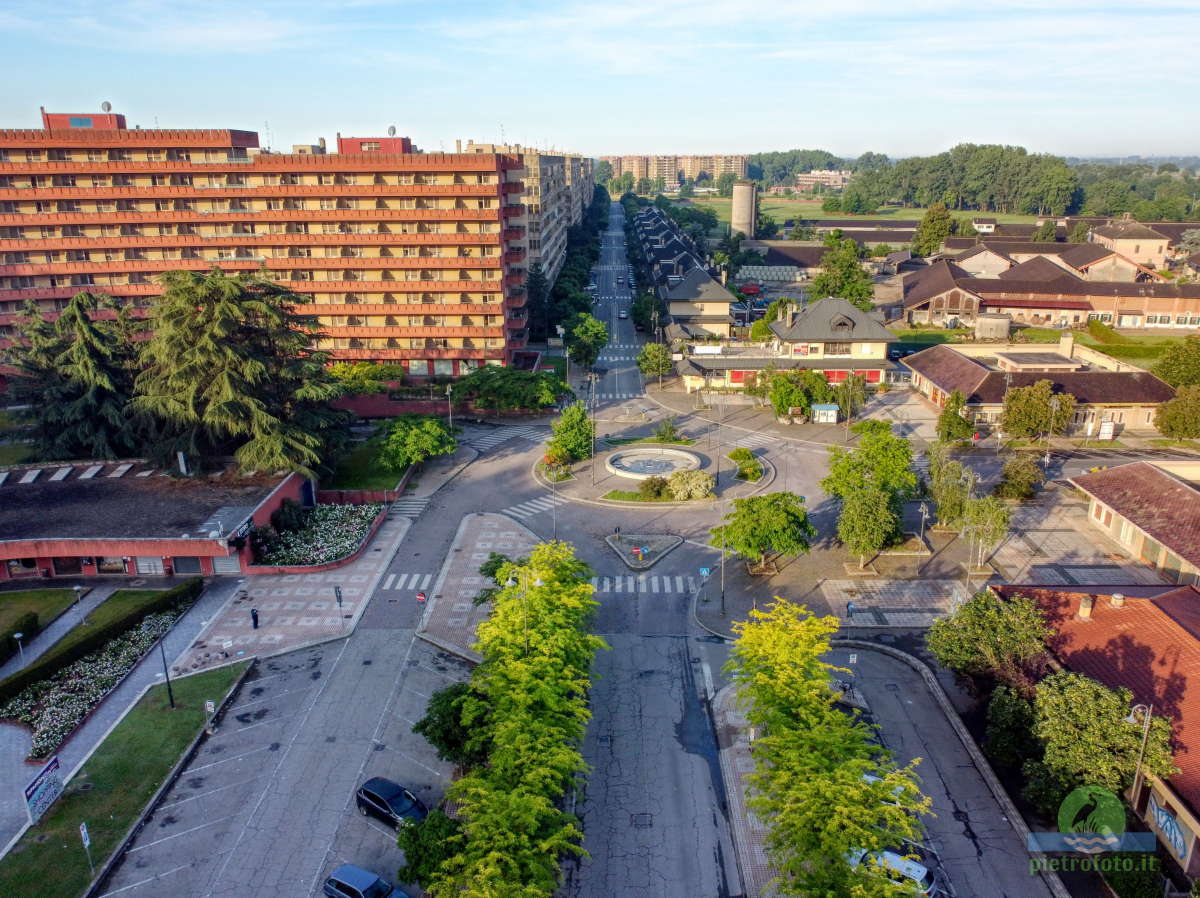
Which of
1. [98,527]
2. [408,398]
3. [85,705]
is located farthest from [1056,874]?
[408,398]

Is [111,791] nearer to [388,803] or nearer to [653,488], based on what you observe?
[388,803]

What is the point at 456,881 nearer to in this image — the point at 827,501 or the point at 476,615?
the point at 476,615

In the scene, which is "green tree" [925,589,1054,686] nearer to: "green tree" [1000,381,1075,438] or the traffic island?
the traffic island

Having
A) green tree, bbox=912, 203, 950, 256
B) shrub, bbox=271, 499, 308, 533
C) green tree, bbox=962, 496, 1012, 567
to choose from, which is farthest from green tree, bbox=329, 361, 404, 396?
green tree, bbox=912, 203, 950, 256

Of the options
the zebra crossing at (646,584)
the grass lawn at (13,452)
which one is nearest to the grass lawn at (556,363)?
the zebra crossing at (646,584)

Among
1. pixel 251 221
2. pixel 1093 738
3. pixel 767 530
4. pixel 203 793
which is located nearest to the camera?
pixel 1093 738

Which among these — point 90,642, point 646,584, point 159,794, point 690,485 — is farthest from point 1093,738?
point 90,642

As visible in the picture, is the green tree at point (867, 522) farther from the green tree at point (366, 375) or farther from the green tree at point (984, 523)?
the green tree at point (366, 375)
